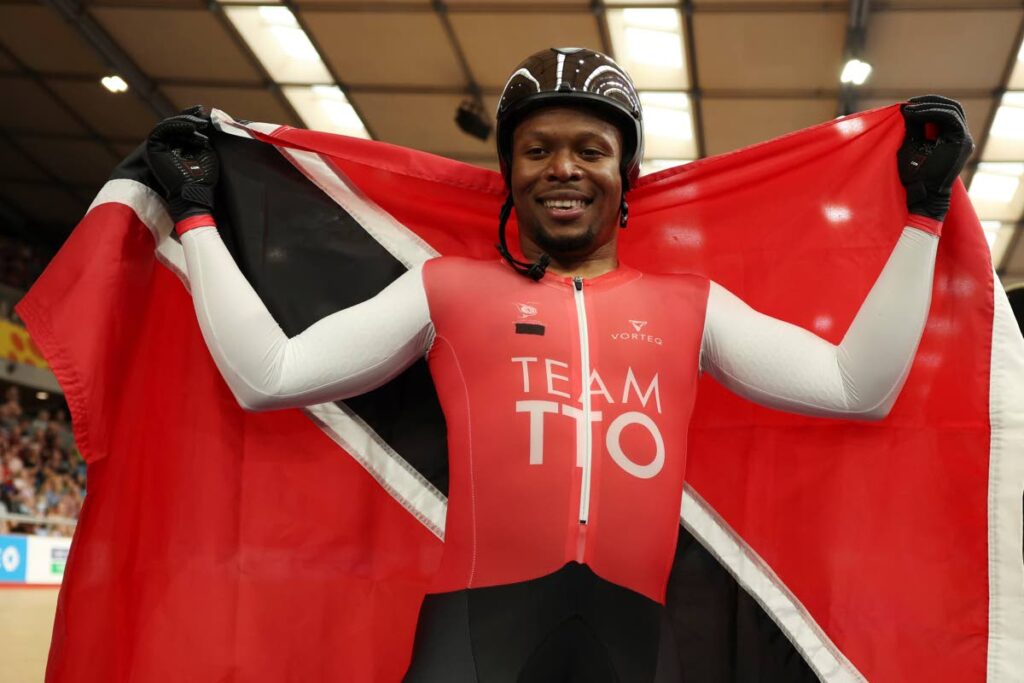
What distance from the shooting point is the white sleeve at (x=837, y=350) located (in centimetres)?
250

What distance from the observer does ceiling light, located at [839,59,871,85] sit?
29.5 feet

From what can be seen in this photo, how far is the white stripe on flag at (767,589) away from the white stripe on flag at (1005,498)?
35cm

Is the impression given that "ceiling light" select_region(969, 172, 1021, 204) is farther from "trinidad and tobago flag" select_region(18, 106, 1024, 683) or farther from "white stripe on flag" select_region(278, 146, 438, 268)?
"white stripe on flag" select_region(278, 146, 438, 268)

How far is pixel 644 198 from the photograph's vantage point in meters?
3.09

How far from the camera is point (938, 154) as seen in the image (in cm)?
258

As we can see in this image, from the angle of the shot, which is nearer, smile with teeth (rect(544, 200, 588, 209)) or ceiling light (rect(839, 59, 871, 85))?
smile with teeth (rect(544, 200, 588, 209))

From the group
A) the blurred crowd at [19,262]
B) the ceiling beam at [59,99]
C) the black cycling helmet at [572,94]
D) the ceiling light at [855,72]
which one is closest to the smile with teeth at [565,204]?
the black cycling helmet at [572,94]

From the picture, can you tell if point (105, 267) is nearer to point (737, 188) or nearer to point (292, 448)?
point (292, 448)

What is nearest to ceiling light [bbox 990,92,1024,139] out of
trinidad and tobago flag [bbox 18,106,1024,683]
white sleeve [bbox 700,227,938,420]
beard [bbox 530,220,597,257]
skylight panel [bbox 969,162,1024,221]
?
skylight panel [bbox 969,162,1024,221]

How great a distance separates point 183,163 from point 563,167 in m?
0.97

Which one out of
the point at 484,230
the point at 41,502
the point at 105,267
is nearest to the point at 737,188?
the point at 484,230

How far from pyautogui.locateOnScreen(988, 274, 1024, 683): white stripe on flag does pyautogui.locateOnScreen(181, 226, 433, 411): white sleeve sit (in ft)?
4.74

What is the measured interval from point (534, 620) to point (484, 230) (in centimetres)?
125

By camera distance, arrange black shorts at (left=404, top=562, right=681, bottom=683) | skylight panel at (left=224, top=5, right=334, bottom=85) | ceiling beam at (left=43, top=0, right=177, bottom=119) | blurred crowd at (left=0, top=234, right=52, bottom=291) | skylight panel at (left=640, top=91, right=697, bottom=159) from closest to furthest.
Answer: black shorts at (left=404, top=562, right=681, bottom=683), skylight panel at (left=224, top=5, right=334, bottom=85), ceiling beam at (left=43, top=0, right=177, bottom=119), skylight panel at (left=640, top=91, right=697, bottom=159), blurred crowd at (left=0, top=234, right=52, bottom=291)
